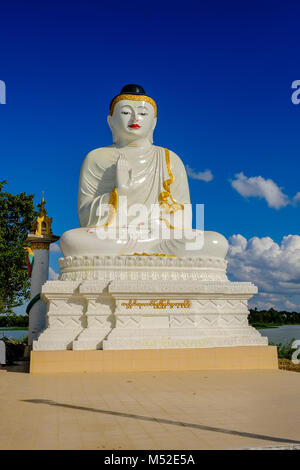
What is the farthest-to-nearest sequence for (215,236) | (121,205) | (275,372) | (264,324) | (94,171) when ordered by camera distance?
(264,324), (94,171), (121,205), (215,236), (275,372)

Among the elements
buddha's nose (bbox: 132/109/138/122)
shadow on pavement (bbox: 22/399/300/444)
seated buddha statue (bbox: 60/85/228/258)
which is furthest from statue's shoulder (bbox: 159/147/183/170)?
shadow on pavement (bbox: 22/399/300/444)

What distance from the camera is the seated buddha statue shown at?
28.6ft

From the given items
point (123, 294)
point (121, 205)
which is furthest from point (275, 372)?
point (121, 205)

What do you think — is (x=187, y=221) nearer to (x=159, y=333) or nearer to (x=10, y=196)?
(x=159, y=333)

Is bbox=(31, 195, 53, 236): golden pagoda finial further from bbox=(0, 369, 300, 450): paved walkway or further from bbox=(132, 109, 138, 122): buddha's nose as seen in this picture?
bbox=(0, 369, 300, 450): paved walkway

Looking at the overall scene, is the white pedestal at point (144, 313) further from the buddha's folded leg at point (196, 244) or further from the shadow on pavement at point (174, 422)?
the shadow on pavement at point (174, 422)

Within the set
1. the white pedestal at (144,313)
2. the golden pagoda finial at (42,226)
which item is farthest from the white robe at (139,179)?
the white pedestal at (144,313)

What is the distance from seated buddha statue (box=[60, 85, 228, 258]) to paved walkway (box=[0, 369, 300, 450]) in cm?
294

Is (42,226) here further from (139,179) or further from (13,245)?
(13,245)

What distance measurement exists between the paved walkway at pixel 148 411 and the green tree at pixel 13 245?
8.26 m

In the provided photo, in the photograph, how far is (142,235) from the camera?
9.20 m

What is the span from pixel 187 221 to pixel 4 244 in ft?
25.3

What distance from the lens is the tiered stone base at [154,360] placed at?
6.86 metres

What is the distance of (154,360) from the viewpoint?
23.3 ft
